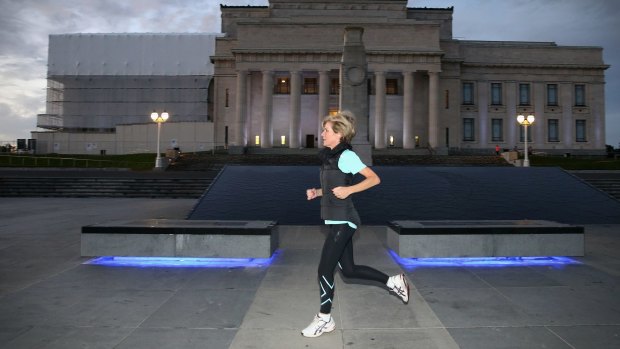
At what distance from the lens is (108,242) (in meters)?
7.91

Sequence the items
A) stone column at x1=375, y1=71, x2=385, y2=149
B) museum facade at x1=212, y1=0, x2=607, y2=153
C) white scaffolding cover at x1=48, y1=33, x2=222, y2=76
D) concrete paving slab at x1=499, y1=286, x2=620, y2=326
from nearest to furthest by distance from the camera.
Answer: concrete paving slab at x1=499, y1=286, x2=620, y2=326, stone column at x1=375, y1=71, x2=385, y2=149, museum facade at x1=212, y1=0, x2=607, y2=153, white scaffolding cover at x1=48, y1=33, x2=222, y2=76

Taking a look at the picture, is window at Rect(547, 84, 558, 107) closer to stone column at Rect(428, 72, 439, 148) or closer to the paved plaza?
stone column at Rect(428, 72, 439, 148)

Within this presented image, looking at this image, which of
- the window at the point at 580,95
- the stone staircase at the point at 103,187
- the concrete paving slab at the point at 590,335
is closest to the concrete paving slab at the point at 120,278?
the concrete paving slab at the point at 590,335

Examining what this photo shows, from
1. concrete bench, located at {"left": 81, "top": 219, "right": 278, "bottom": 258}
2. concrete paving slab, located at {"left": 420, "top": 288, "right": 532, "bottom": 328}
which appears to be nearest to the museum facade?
concrete bench, located at {"left": 81, "top": 219, "right": 278, "bottom": 258}

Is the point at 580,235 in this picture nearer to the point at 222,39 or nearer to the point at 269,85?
the point at 269,85

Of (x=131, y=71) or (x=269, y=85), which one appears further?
(x=131, y=71)

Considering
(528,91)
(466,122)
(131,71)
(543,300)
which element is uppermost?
(131,71)

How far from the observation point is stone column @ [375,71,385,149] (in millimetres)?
52312

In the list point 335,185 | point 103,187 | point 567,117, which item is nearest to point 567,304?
point 335,185

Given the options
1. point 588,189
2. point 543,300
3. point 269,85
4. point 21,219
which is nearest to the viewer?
point 543,300

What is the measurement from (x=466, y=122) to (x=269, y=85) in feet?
98.2

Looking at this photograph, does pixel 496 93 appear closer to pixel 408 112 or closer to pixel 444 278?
pixel 408 112

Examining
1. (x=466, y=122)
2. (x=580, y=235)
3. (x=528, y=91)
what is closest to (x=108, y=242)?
(x=580, y=235)

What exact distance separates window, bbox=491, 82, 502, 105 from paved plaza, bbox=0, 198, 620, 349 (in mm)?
57999
